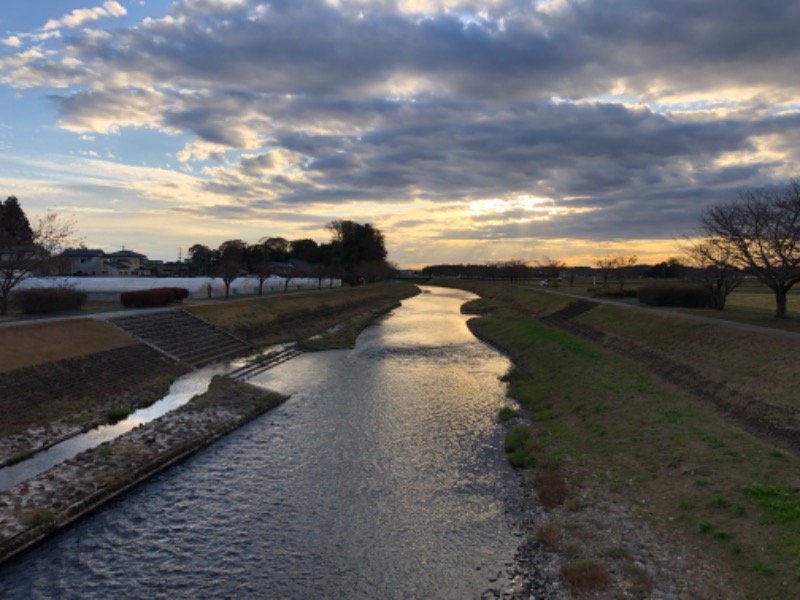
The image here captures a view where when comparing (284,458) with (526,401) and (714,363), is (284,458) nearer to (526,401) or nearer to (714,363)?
(526,401)

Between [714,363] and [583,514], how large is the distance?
600 inches

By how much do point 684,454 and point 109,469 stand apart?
1628 cm

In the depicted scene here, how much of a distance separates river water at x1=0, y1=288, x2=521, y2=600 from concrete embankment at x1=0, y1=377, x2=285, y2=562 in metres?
0.43

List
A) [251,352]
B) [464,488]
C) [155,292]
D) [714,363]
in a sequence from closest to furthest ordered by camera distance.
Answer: [464,488] → [714,363] → [251,352] → [155,292]

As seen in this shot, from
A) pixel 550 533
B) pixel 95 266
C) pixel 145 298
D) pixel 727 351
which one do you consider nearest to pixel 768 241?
pixel 727 351

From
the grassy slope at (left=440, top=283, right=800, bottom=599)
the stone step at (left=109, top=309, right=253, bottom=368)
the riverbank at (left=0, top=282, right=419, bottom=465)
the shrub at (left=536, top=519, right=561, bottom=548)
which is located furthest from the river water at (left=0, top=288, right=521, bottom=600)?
the stone step at (left=109, top=309, right=253, bottom=368)

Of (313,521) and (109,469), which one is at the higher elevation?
(109,469)

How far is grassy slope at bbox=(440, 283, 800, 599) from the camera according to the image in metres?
9.66

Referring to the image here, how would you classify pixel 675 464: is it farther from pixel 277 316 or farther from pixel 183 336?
pixel 277 316

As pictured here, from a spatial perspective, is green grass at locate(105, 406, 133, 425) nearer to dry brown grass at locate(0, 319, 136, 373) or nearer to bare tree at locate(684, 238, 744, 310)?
dry brown grass at locate(0, 319, 136, 373)

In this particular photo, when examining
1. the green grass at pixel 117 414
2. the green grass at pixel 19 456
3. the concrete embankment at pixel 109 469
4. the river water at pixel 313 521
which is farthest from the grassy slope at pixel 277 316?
the green grass at pixel 19 456

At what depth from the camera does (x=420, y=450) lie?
17.3 metres

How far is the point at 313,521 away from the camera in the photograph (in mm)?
12297

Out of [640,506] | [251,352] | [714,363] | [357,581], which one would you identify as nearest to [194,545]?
[357,581]
